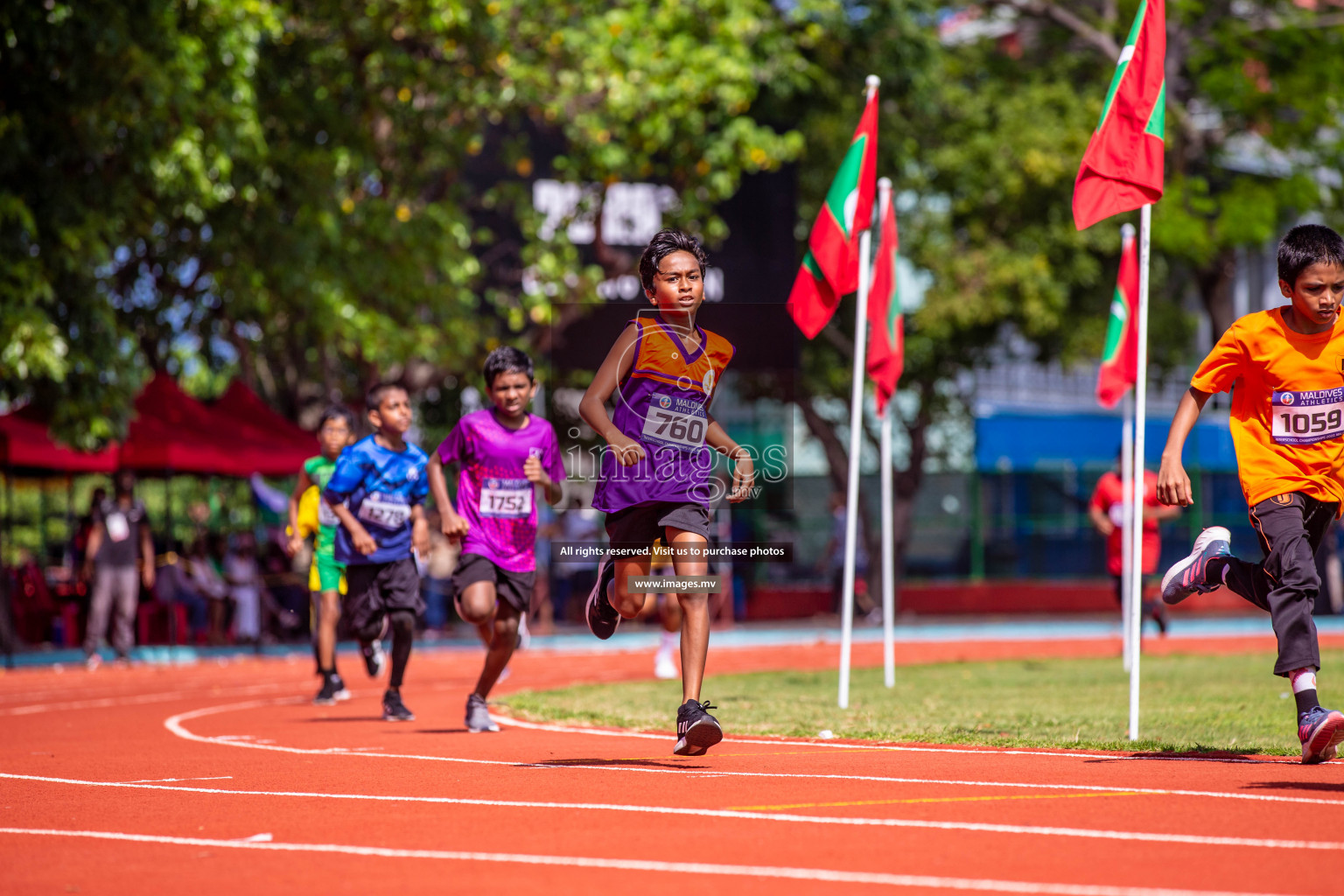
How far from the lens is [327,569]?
12773mm

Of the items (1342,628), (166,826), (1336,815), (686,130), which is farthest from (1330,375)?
(1342,628)

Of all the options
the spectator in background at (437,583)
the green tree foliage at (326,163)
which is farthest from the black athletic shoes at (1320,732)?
the spectator in background at (437,583)

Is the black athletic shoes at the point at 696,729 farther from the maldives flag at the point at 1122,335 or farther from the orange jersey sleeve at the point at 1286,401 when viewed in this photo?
the maldives flag at the point at 1122,335

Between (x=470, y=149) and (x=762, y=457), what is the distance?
5958mm

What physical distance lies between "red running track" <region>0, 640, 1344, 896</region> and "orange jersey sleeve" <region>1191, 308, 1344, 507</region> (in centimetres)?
121

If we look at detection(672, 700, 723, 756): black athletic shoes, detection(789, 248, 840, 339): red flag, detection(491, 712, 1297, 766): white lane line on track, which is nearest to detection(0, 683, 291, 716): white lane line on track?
detection(491, 712, 1297, 766): white lane line on track

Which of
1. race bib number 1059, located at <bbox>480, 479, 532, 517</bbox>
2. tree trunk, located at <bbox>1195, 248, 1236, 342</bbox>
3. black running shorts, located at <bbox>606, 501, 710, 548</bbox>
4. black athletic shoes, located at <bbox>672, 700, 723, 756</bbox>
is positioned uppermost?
tree trunk, located at <bbox>1195, 248, 1236, 342</bbox>

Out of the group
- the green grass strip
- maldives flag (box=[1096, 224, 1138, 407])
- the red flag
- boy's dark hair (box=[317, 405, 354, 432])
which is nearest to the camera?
the green grass strip

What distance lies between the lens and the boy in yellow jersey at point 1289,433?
685 centimetres

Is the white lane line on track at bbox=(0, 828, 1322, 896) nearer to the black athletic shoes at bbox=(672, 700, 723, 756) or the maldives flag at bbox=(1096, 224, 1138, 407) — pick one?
the black athletic shoes at bbox=(672, 700, 723, 756)

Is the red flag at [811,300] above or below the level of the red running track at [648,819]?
above

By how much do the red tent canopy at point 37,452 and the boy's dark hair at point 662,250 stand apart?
13.5m

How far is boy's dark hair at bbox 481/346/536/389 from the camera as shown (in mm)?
9453

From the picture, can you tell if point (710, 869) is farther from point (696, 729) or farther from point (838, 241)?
point (838, 241)
